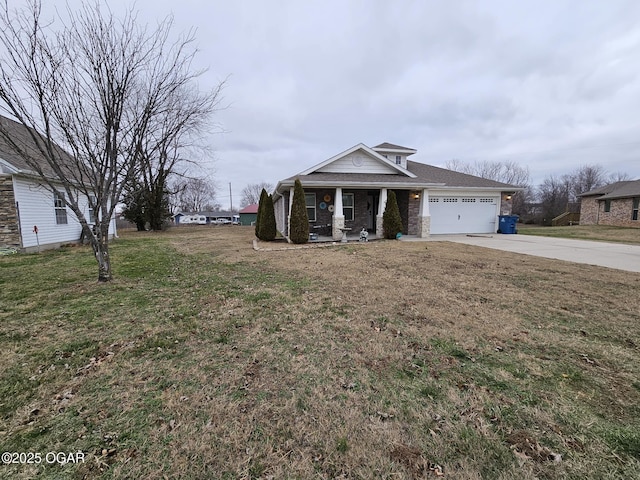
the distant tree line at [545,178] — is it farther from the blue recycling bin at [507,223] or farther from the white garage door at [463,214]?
the white garage door at [463,214]

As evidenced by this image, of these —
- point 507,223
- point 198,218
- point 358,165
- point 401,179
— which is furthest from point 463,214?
point 198,218

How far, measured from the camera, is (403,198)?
603 inches

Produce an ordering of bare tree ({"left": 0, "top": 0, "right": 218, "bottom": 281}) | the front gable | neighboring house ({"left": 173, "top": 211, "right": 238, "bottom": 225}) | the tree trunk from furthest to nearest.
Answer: neighboring house ({"left": 173, "top": 211, "right": 238, "bottom": 225}) < the front gable < the tree trunk < bare tree ({"left": 0, "top": 0, "right": 218, "bottom": 281})

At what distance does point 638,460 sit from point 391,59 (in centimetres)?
1408

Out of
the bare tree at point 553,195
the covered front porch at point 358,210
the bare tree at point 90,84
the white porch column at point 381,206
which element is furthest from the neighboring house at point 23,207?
the bare tree at point 553,195

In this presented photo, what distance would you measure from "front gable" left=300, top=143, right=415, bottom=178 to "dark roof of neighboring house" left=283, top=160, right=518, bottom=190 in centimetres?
32

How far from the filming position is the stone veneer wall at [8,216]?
31.4 ft

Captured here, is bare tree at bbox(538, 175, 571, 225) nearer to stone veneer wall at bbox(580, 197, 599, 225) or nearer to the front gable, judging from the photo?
stone veneer wall at bbox(580, 197, 599, 225)

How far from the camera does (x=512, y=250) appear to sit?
9445mm

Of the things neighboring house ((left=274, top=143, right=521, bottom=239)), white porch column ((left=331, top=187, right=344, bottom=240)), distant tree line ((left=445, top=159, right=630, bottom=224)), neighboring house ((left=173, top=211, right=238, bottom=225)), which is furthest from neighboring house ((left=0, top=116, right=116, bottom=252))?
distant tree line ((left=445, top=159, right=630, bottom=224))

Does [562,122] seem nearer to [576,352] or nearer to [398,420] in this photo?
[576,352]

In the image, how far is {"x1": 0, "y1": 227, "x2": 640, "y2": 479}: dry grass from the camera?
1685mm

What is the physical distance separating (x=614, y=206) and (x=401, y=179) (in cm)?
2129

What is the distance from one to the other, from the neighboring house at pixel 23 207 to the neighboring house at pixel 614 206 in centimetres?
3433
